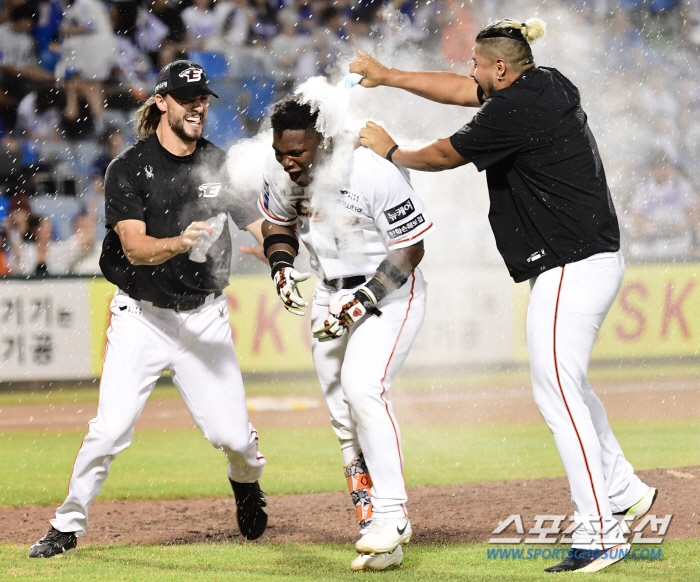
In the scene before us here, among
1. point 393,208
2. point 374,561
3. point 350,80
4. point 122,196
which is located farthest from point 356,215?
point 374,561

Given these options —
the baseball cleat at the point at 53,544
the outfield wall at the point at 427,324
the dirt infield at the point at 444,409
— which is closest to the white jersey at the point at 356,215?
the baseball cleat at the point at 53,544

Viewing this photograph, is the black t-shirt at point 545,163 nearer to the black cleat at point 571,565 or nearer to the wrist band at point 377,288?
the wrist band at point 377,288

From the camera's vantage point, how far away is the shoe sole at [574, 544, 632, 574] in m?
3.85

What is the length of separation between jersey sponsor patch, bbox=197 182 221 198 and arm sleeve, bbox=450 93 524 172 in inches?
57.8

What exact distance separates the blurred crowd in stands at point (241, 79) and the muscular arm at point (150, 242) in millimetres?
7952

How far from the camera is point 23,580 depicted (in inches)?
158

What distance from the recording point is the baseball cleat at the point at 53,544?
449 cm

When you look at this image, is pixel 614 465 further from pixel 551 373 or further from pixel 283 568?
pixel 283 568

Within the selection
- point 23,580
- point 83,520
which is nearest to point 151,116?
point 83,520

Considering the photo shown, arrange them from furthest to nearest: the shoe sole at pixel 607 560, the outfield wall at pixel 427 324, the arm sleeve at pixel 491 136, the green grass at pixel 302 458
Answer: the outfield wall at pixel 427 324, the green grass at pixel 302 458, the arm sleeve at pixel 491 136, the shoe sole at pixel 607 560

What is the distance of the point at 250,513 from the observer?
198 inches

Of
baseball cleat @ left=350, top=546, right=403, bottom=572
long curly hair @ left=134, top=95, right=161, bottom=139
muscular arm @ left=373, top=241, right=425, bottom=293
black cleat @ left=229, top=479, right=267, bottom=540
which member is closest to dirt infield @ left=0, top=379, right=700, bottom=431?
black cleat @ left=229, top=479, right=267, bottom=540

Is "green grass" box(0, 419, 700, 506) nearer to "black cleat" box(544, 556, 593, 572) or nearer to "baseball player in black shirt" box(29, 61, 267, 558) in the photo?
"baseball player in black shirt" box(29, 61, 267, 558)

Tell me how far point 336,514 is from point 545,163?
9.22ft
